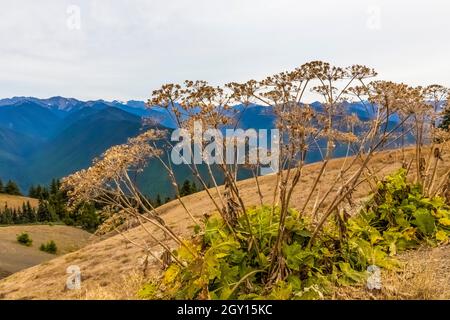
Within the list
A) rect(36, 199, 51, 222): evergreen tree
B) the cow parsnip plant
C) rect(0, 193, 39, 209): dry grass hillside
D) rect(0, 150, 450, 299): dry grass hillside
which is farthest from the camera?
rect(0, 193, 39, 209): dry grass hillside

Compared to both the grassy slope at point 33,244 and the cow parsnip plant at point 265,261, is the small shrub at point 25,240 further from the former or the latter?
the cow parsnip plant at point 265,261

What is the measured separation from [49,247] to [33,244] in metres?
4.13

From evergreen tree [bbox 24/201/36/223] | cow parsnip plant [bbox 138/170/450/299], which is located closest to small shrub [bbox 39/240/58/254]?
evergreen tree [bbox 24/201/36/223]

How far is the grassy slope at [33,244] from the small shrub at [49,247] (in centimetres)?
112

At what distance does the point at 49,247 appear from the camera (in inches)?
3797

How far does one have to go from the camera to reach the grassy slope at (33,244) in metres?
74.0

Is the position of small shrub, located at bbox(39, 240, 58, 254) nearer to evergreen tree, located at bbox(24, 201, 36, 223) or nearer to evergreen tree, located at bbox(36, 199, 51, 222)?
evergreen tree, located at bbox(36, 199, 51, 222)

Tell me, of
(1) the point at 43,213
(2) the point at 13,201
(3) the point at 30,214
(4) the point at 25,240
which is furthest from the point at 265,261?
(2) the point at 13,201

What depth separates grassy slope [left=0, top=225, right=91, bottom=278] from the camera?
7399 cm

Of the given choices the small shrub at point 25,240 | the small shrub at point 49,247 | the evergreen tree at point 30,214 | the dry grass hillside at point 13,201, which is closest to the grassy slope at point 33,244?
the small shrub at point 25,240

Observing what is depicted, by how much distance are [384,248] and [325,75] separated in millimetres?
3796

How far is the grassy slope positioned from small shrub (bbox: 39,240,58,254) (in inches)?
44.2
